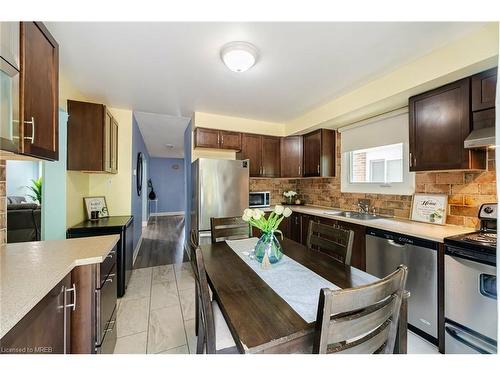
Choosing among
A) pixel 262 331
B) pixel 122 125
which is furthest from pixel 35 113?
pixel 122 125

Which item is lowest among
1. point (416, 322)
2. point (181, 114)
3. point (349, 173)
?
point (416, 322)

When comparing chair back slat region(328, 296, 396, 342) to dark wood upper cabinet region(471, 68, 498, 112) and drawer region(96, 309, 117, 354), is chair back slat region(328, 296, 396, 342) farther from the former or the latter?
dark wood upper cabinet region(471, 68, 498, 112)

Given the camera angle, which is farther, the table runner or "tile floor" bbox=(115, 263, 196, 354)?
"tile floor" bbox=(115, 263, 196, 354)

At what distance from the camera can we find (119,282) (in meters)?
2.41

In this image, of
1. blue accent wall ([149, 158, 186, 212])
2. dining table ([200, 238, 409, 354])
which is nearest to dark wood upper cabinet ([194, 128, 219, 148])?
dining table ([200, 238, 409, 354])

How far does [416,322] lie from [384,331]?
4.54 feet

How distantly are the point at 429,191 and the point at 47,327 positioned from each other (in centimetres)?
310

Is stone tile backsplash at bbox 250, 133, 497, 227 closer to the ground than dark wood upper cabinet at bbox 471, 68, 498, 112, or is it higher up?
closer to the ground

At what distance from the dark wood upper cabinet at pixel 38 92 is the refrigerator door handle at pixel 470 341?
9.42 ft

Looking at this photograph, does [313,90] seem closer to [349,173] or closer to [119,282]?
[349,173]

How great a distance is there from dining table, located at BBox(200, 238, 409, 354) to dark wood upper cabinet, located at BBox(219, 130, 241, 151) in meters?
2.07

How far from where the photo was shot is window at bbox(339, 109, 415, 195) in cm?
249

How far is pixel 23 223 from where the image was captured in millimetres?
2285
